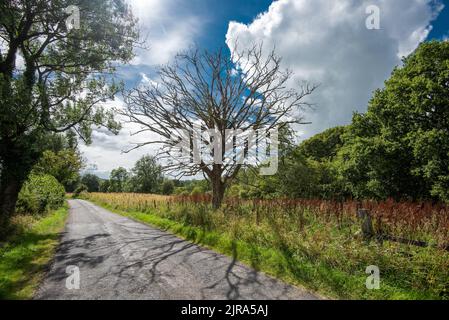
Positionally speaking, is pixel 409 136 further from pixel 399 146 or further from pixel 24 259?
pixel 24 259

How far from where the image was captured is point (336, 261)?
5.79 metres

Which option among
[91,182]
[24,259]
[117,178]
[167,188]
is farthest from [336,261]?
[91,182]

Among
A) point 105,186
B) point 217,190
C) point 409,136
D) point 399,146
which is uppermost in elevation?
point 409,136

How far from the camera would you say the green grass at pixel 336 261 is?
4680 millimetres

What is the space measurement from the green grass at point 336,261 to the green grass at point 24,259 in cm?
484

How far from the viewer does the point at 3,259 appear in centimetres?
675

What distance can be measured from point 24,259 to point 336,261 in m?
8.52

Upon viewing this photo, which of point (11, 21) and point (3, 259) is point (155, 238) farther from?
point (11, 21)

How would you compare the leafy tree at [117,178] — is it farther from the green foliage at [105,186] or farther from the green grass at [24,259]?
the green grass at [24,259]

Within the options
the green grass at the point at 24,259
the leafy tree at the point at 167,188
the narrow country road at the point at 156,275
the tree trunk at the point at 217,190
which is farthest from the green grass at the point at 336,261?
the leafy tree at the point at 167,188

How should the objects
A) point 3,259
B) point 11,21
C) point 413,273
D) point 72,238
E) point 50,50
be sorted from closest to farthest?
point 413,273 → point 3,259 → point 11,21 → point 72,238 → point 50,50

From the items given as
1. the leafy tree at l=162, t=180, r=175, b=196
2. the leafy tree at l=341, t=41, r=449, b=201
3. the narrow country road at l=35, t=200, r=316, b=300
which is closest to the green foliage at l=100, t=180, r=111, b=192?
the leafy tree at l=162, t=180, r=175, b=196
